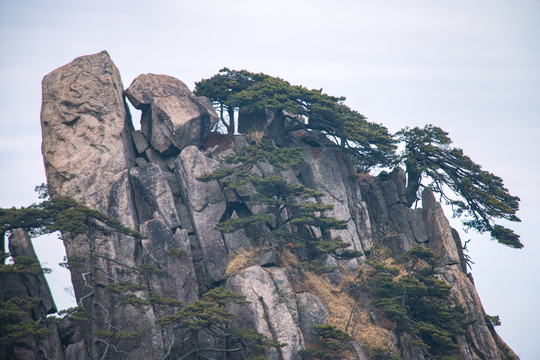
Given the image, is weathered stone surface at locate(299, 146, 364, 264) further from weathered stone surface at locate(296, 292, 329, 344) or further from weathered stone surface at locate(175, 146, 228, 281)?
weathered stone surface at locate(175, 146, 228, 281)

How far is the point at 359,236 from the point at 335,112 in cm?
984

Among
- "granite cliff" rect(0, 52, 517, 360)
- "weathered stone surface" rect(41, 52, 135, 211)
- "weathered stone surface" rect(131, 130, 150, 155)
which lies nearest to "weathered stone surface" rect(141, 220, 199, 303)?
"granite cliff" rect(0, 52, 517, 360)

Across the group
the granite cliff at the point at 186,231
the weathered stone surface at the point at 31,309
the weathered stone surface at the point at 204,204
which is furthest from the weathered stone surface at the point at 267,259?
the weathered stone surface at the point at 31,309

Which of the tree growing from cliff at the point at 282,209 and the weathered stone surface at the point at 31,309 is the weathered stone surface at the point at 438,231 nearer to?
the tree growing from cliff at the point at 282,209

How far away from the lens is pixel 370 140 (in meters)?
41.6

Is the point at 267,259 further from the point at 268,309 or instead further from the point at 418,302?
the point at 418,302

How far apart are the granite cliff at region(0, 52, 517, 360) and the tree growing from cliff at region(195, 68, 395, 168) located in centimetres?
149

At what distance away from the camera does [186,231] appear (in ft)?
117

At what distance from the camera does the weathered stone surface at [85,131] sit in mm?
35688

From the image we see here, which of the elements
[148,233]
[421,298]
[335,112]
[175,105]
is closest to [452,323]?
[421,298]

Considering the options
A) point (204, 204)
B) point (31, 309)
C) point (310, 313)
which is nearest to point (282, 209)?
point (204, 204)

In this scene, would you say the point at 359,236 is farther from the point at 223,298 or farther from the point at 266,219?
the point at 223,298

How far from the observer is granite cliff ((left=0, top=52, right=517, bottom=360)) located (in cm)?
3138

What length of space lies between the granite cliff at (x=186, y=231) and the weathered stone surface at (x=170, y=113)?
0.30ft
